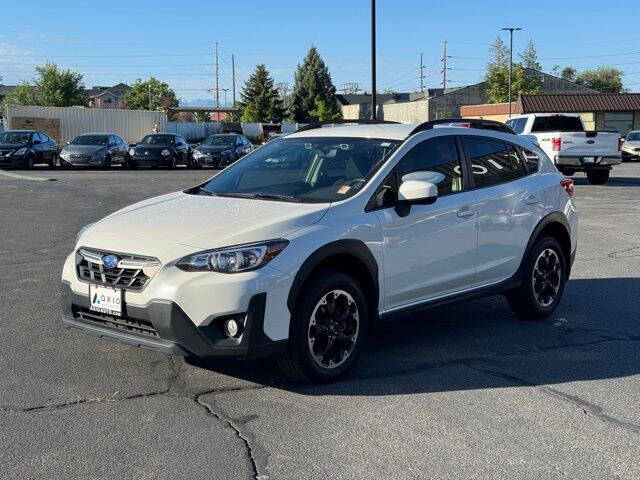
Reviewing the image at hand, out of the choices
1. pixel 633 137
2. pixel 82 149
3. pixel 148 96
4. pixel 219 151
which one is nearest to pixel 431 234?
pixel 82 149

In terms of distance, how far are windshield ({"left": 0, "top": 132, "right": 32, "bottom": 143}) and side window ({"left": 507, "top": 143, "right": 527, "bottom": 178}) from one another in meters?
24.8

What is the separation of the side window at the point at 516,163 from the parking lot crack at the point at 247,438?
3493mm

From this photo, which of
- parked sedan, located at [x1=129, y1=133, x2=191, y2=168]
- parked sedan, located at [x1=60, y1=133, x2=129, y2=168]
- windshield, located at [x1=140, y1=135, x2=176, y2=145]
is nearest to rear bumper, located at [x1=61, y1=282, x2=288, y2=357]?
parked sedan, located at [x1=60, y1=133, x2=129, y2=168]

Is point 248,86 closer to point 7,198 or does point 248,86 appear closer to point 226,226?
point 7,198

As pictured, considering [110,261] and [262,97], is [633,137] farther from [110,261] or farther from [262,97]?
[262,97]

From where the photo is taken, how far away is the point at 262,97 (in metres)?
88.9

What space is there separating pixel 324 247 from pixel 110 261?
4.36ft

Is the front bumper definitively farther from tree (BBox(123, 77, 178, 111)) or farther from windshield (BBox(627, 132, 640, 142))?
tree (BBox(123, 77, 178, 111))

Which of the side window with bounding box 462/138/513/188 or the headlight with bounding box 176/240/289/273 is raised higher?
the side window with bounding box 462/138/513/188

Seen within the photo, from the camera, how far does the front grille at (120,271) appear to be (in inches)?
177

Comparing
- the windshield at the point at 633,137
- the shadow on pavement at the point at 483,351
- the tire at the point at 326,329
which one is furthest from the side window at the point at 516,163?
the windshield at the point at 633,137

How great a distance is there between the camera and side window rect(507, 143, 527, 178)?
657 centimetres

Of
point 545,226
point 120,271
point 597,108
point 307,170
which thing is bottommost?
point 120,271

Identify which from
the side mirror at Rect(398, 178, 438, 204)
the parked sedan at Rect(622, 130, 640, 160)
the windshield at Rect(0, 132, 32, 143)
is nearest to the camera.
Result: the side mirror at Rect(398, 178, 438, 204)
